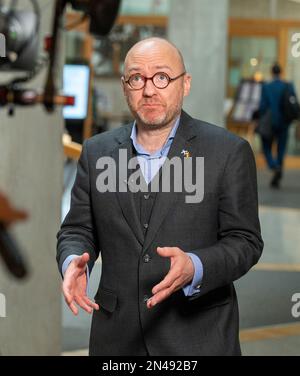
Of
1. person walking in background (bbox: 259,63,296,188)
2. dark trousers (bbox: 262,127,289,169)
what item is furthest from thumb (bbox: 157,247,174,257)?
dark trousers (bbox: 262,127,289,169)

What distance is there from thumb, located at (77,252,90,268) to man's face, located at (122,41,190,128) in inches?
15.9

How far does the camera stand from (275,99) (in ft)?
44.7

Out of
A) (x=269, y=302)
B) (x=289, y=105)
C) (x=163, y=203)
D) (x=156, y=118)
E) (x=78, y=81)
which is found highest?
(x=156, y=118)

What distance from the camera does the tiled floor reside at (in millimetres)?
5609

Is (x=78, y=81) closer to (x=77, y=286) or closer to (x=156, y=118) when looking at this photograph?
(x=156, y=118)

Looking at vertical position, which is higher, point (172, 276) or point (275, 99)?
point (172, 276)

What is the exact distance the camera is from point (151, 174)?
2674 mm

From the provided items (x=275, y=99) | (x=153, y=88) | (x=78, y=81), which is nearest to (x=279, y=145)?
(x=275, y=99)

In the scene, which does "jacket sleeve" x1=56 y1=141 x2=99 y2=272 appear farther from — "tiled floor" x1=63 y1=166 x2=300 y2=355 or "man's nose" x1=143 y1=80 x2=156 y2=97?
"tiled floor" x1=63 y1=166 x2=300 y2=355

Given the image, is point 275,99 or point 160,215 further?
point 275,99

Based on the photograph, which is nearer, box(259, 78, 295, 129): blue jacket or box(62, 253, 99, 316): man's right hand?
box(62, 253, 99, 316): man's right hand

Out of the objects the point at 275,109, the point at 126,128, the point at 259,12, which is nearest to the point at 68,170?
the point at 275,109

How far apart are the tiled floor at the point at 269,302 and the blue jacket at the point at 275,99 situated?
10.4 ft

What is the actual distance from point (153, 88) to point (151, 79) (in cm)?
4
